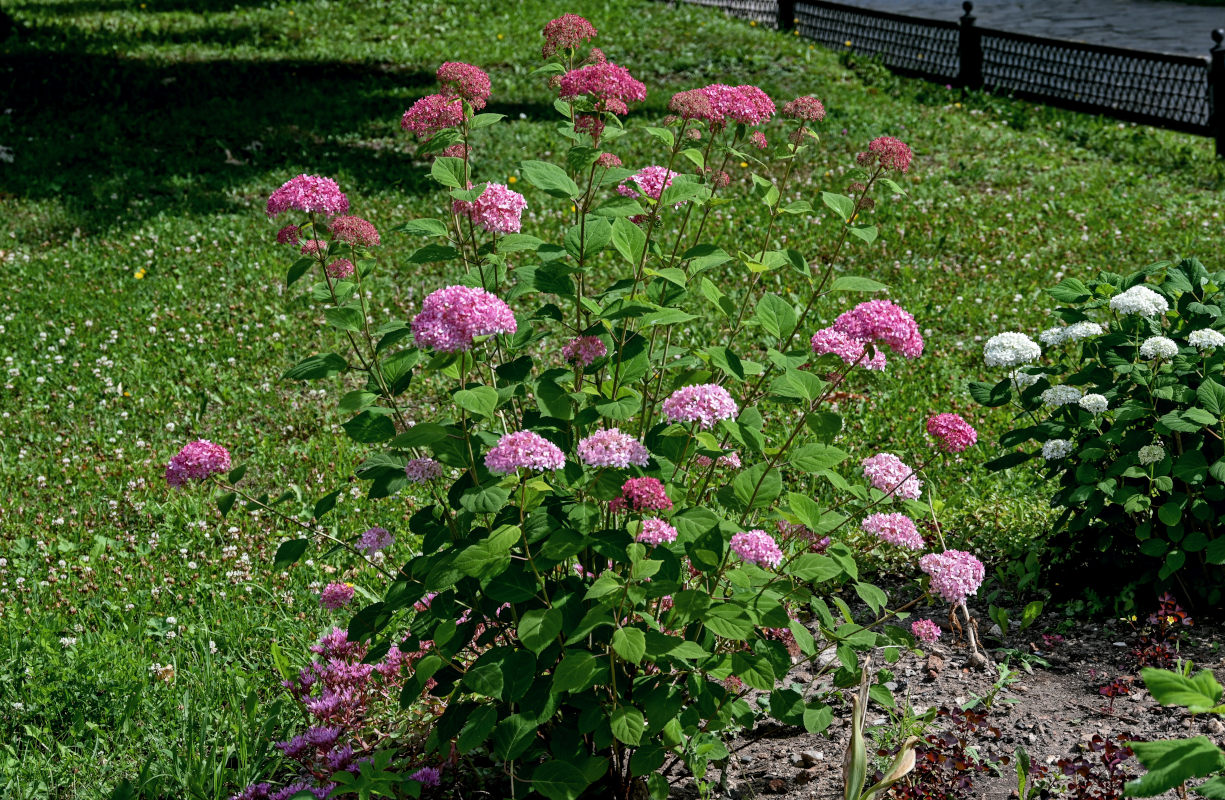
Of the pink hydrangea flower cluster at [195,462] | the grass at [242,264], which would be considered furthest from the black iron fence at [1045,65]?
the pink hydrangea flower cluster at [195,462]

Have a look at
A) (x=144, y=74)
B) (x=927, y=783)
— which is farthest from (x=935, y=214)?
(x=144, y=74)

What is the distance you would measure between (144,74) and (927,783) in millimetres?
11867

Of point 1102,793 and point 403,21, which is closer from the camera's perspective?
point 1102,793

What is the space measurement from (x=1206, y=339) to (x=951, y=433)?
1.17 metres

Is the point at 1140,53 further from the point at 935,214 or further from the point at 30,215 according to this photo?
the point at 30,215

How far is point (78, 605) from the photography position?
4121mm

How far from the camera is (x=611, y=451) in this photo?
85.1 inches

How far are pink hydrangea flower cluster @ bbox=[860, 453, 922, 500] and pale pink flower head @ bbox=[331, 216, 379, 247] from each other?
1.49 metres

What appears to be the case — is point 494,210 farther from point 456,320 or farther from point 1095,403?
point 1095,403

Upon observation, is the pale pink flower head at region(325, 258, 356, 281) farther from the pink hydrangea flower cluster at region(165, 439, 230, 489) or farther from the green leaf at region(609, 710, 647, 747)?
the green leaf at region(609, 710, 647, 747)

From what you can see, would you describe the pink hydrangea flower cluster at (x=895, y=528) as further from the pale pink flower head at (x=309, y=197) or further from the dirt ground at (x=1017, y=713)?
the pale pink flower head at (x=309, y=197)

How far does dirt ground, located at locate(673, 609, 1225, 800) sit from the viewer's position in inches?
120

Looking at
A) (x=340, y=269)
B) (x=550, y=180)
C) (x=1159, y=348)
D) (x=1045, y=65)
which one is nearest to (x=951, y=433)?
(x=1159, y=348)

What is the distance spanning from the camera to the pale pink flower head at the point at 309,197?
2551mm
